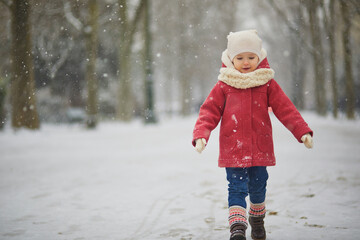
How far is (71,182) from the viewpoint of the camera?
575 cm

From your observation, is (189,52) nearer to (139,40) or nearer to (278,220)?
(139,40)

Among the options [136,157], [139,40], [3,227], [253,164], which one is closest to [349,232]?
[253,164]

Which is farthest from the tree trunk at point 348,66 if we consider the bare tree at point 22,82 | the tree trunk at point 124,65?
the bare tree at point 22,82

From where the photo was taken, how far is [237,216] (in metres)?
2.88

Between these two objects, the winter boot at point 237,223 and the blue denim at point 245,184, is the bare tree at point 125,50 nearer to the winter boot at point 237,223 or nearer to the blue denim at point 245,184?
the blue denim at point 245,184

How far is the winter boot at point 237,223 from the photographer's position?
2791mm

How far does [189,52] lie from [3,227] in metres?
27.0

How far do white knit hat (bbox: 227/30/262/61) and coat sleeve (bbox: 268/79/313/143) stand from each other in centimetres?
30

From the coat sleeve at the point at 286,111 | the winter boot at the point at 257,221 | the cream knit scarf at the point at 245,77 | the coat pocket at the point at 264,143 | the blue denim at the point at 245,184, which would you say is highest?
the cream knit scarf at the point at 245,77

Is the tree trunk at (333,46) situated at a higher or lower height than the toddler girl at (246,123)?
higher

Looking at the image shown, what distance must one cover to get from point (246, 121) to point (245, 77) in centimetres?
35

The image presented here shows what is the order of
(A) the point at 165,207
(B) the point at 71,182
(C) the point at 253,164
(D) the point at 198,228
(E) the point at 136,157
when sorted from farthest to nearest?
(E) the point at 136,157, (B) the point at 71,182, (A) the point at 165,207, (D) the point at 198,228, (C) the point at 253,164

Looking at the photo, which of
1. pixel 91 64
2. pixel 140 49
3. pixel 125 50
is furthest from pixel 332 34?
pixel 140 49

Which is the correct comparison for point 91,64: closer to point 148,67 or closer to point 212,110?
point 148,67
